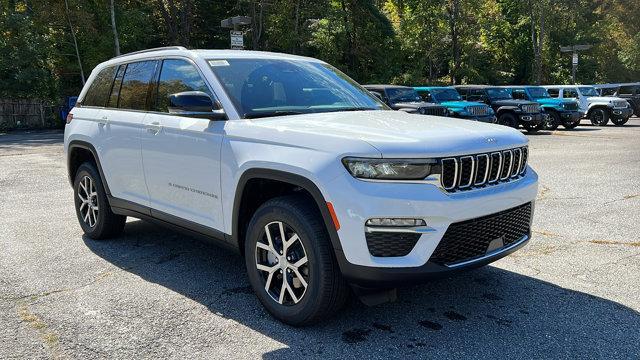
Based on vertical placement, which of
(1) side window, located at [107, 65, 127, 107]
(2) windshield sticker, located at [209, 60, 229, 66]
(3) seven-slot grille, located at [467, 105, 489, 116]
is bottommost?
(3) seven-slot grille, located at [467, 105, 489, 116]

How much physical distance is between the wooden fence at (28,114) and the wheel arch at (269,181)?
82.0 feet

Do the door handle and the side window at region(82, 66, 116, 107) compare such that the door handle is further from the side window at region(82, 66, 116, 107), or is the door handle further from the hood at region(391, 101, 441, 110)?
the hood at region(391, 101, 441, 110)

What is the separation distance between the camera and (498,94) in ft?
67.1

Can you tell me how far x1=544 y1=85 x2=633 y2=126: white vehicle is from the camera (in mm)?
23000

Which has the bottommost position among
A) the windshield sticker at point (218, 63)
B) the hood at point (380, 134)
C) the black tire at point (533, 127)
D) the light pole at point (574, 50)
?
the black tire at point (533, 127)

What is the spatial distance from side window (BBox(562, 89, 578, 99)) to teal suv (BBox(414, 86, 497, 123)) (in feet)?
18.6

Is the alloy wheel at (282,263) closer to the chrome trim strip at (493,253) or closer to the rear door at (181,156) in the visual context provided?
the rear door at (181,156)

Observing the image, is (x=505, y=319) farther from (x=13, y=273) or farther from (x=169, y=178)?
(x=13, y=273)

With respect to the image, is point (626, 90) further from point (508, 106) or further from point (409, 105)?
point (409, 105)

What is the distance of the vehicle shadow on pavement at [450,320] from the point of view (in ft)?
10.5

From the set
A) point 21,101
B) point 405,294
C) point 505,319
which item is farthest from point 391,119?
point 21,101

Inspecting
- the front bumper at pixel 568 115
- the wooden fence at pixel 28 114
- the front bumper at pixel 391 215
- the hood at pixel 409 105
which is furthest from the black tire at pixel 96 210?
the wooden fence at pixel 28 114

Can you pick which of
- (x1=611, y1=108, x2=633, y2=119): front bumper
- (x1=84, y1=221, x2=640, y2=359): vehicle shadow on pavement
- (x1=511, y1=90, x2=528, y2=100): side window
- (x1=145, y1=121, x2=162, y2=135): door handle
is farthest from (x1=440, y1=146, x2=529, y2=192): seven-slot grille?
(x1=611, y1=108, x2=633, y2=119): front bumper

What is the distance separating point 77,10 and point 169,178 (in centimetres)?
2497
